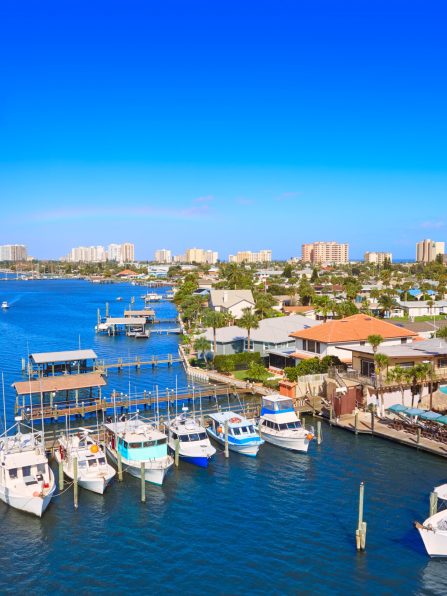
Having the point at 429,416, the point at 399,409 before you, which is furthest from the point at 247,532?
the point at 399,409

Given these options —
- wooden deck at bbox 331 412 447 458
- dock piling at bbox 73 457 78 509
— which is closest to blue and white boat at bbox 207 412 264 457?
wooden deck at bbox 331 412 447 458

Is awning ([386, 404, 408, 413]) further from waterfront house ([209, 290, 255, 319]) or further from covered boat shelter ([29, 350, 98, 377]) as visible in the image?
waterfront house ([209, 290, 255, 319])

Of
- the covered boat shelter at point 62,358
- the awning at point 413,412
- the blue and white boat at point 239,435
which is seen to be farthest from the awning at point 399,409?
the covered boat shelter at point 62,358

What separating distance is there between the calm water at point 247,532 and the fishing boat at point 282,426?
897mm

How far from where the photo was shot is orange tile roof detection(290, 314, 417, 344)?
210ft

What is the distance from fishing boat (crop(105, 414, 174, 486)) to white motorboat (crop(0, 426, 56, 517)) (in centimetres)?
529

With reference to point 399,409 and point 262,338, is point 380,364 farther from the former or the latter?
point 262,338

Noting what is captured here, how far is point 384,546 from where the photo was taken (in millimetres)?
30453

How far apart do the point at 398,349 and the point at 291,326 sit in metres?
25.6

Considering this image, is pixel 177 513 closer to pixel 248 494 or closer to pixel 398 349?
pixel 248 494

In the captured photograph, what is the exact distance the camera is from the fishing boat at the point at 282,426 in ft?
145

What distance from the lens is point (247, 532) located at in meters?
32.3

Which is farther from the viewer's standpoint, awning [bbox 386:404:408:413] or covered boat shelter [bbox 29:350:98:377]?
covered boat shelter [bbox 29:350:98:377]

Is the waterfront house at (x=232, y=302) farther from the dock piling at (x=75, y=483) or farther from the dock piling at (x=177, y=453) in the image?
the dock piling at (x=75, y=483)
